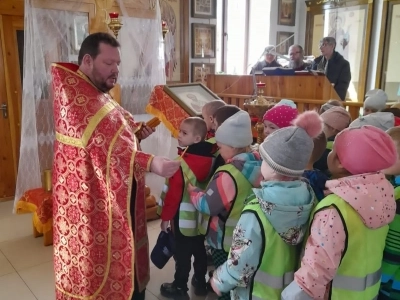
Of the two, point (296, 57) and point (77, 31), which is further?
point (296, 57)

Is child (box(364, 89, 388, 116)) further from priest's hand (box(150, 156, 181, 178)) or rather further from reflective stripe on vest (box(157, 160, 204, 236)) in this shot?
priest's hand (box(150, 156, 181, 178))

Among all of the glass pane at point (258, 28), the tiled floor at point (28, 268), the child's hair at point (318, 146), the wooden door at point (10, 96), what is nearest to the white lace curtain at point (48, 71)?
the tiled floor at point (28, 268)

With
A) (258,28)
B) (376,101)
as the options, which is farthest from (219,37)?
(376,101)

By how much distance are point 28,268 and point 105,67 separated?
1668 millimetres

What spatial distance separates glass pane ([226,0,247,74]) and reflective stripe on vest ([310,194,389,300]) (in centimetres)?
516

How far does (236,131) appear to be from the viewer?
172 cm

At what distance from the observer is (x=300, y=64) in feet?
→ 14.2

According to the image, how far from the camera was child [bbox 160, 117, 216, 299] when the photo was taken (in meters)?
1.98

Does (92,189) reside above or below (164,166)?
below

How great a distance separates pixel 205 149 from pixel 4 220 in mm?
2460

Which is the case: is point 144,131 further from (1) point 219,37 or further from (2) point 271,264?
(1) point 219,37

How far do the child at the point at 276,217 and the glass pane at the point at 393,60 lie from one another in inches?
197

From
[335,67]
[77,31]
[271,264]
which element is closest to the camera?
[271,264]

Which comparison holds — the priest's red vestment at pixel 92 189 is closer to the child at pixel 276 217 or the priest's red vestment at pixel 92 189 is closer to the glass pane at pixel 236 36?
the child at pixel 276 217
